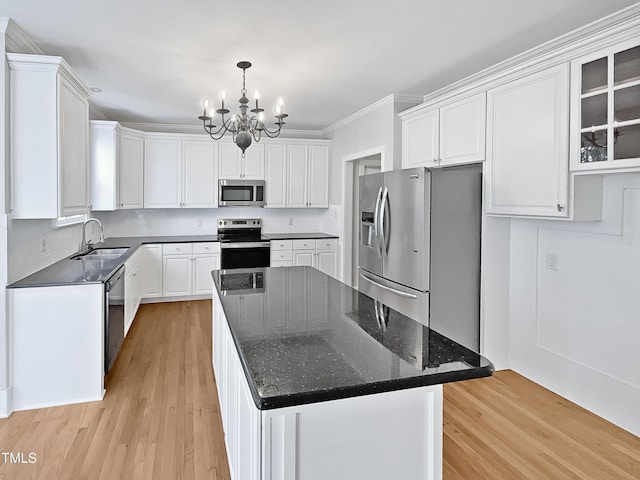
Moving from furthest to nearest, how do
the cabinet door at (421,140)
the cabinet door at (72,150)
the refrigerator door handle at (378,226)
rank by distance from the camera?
the refrigerator door handle at (378,226)
the cabinet door at (421,140)
the cabinet door at (72,150)

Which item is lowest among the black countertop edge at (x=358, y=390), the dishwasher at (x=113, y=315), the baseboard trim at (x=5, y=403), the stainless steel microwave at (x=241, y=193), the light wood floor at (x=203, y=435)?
the light wood floor at (x=203, y=435)

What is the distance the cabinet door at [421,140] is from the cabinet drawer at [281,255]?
2.47 metres

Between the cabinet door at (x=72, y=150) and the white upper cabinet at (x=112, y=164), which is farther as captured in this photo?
the white upper cabinet at (x=112, y=164)

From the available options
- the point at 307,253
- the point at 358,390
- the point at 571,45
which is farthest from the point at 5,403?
the point at 571,45

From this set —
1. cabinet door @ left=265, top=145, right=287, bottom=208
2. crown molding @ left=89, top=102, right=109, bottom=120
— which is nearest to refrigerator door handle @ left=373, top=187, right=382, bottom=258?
cabinet door @ left=265, top=145, right=287, bottom=208

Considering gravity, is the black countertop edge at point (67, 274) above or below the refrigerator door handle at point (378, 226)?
below

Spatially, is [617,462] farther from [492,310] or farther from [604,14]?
[604,14]

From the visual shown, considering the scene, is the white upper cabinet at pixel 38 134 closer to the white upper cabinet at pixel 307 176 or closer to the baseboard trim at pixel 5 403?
the baseboard trim at pixel 5 403

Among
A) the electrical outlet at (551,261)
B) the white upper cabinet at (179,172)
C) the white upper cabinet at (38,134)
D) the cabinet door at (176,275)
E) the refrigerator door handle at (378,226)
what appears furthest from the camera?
the white upper cabinet at (179,172)

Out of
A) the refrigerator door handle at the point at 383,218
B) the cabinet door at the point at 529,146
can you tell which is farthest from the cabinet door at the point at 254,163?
the cabinet door at the point at 529,146

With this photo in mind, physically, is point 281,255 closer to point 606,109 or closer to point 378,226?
point 378,226

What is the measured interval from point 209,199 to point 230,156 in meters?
0.69

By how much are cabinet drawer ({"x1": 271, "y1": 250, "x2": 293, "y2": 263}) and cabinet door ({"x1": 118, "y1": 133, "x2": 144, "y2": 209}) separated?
1926 mm

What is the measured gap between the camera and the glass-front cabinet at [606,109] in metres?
2.20
